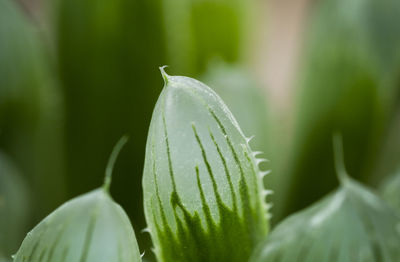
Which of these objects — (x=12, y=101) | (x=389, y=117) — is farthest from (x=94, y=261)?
(x=389, y=117)

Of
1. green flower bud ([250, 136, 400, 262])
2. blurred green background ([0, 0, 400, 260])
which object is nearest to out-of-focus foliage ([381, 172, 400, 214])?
green flower bud ([250, 136, 400, 262])

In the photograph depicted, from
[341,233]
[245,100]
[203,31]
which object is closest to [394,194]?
[341,233]

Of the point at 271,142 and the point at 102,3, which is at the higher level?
the point at 102,3

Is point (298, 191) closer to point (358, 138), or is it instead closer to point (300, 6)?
point (358, 138)

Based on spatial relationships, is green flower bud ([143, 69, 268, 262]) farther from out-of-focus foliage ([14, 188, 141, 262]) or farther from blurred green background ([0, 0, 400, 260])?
blurred green background ([0, 0, 400, 260])

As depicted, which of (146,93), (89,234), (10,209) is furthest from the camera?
(146,93)

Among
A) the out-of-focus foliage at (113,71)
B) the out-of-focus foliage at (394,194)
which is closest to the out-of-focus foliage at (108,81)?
the out-of-focus foliage at (113,71)

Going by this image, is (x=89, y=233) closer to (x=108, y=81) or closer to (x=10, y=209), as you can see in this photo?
(x=10, y=209)
